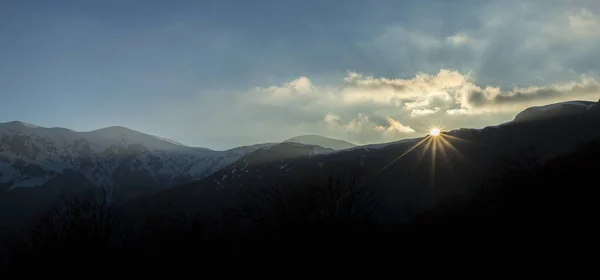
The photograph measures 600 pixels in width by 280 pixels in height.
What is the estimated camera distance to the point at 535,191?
2269 inches

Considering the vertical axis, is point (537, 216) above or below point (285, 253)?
above

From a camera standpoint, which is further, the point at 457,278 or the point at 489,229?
the point at 489,229

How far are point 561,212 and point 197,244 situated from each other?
4819cm

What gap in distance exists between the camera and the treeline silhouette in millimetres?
A: 44094

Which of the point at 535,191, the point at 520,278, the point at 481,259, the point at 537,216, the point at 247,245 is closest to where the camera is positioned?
the point at 520,278

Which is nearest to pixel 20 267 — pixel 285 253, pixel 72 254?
pixel 72 254

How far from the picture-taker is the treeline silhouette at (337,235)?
1736 inches

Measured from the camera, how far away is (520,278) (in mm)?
31625

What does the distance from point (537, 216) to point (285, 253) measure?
91.9ft

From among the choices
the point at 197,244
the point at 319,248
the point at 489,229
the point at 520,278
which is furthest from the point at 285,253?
the point at 520,278

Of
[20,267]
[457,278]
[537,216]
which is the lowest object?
[20,267]

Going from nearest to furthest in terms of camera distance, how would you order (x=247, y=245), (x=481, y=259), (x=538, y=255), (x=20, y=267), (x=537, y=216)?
1. (x=538, y=255)
2. (x=481, y=259)
3. (x=537, y=216)
4. (x=20, y=267)
5. (x=247, y=245)

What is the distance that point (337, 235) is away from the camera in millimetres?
56156

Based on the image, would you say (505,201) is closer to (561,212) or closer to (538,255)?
(561,212)
